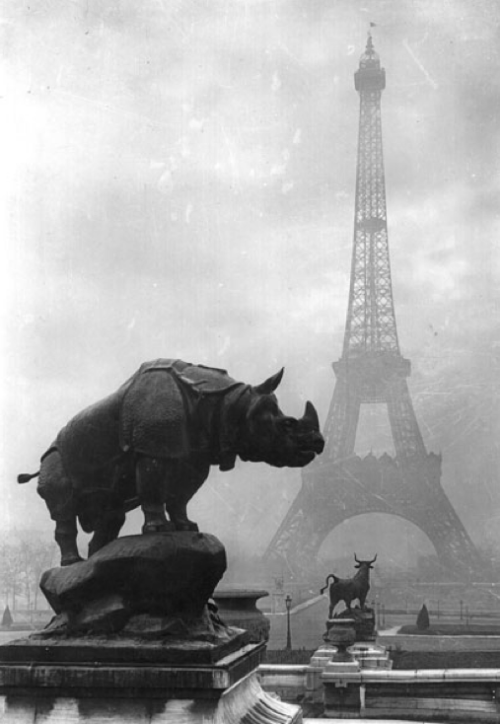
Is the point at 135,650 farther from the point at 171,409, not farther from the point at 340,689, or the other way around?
the point at 340,689

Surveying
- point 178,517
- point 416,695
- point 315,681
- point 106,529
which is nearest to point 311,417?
point 178,517

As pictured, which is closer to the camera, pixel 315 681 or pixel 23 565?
pixel 315 681

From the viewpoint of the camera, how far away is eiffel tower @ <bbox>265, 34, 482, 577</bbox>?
55.2 metres

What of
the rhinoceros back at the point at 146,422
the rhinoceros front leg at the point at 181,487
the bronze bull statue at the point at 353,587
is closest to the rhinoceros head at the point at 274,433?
the rhinoceros back at the point at 146,422

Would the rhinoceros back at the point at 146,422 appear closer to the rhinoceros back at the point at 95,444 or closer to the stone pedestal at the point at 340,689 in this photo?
the rhinoceros back at the point at 95,444

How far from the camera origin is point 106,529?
580 cm

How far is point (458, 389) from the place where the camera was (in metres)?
59.2

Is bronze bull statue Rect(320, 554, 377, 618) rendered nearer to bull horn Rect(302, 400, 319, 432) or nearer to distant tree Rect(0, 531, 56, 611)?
bull horn Rect(302, 400, 319, 432)

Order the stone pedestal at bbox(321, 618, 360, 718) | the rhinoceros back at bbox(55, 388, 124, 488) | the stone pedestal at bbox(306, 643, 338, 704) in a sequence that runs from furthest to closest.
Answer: the stone pedestal at bbox(306, 643, 338, 704) < the stone pedestal at bbox(321, 618, 360, 718) < the rhinoceros back at bbox(55, 388, 124, 488)

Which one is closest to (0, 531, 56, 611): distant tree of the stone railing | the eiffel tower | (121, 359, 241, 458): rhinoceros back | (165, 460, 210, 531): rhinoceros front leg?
the eiffel tower

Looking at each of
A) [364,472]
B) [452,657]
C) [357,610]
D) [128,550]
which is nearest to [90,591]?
[128,550]

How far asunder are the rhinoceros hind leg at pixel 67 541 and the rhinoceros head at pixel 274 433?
1.23 metres

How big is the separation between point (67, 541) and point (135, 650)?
3.76ft

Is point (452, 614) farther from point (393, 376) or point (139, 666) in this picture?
point (139, 666)
